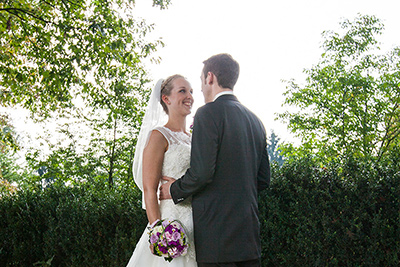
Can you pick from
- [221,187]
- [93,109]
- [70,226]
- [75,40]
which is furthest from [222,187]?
[93,109]

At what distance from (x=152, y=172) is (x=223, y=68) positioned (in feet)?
2.88

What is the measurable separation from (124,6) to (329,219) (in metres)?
8.74

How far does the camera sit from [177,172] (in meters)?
2.95

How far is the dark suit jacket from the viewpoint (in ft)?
8.13

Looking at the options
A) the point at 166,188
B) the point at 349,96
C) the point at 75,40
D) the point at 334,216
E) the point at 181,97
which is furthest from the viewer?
the point at 349,96

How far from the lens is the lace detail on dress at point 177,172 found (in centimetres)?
288

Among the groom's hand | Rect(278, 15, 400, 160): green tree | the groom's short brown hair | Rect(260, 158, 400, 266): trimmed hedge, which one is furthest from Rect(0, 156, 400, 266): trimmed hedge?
Rect(278, 15, 400, 160): green tree

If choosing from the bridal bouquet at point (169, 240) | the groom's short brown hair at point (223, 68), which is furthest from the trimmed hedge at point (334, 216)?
the groom's short brown hair at point (223, 68)

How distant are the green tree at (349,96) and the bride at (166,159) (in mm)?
8700

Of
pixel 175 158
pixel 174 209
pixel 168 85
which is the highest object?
pixel 168 85

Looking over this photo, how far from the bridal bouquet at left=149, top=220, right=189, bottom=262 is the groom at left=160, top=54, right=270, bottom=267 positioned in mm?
128

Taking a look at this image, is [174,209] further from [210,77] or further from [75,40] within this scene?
[75,40]

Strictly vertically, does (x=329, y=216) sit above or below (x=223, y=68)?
below

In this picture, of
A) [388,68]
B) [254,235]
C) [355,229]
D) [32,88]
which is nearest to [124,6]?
[32,88]
